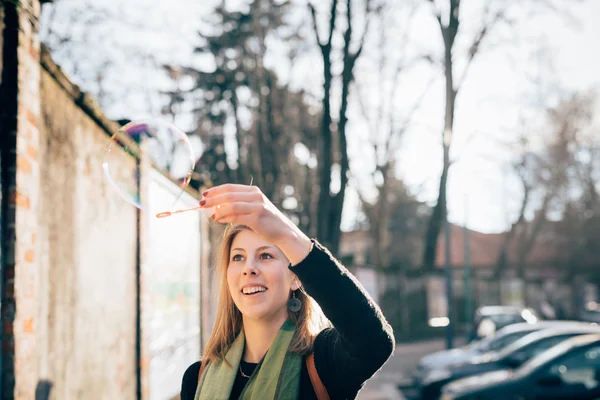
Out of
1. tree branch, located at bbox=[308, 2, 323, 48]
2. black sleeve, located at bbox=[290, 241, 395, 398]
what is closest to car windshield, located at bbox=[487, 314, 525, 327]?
tree branch, located at bbox=[308, 2, 323, 48]

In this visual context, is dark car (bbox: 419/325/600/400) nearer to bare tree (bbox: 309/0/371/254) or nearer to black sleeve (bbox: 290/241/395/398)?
bare tree (bbox: 309/0/371/254)

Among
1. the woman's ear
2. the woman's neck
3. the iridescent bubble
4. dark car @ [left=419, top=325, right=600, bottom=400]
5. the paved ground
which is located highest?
the iridescent bubble

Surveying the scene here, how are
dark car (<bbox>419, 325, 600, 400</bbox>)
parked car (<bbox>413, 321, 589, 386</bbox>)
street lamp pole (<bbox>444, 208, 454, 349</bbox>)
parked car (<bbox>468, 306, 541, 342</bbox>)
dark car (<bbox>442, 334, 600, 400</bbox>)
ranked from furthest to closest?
parked car (<bbox>468, 306, 541, 342</bbox>)
street lamp pole (<bbox>444, 208, 454, 349</bbox>)
parked car (<bbox>413, 321, 589, 386</bbox>)
dark car (<bbox>419, 325, 600, 400</bbox>)
dark car (<bbox>442, 334, 600, 400</bbox>)

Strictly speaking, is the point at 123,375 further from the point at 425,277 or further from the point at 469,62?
the point at 425,277

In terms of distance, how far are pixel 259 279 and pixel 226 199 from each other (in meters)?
0.67

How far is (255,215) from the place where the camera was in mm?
1934

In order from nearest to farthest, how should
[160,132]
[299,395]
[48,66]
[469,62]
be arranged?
[299,395], [160,132], [48,66], [469,62]

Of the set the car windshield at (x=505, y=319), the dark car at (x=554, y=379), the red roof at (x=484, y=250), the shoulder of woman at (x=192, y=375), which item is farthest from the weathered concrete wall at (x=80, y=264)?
the red roof at (x=484, y=250)

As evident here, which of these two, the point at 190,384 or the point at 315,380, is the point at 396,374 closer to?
the point at 190,384

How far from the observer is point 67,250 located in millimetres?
4430

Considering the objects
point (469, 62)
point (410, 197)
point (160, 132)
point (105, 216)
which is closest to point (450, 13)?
point (469, 62)

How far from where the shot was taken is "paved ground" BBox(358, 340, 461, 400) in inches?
559

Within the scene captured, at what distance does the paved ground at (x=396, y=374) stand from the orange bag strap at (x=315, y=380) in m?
12.0

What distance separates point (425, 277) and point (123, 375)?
24.4m
